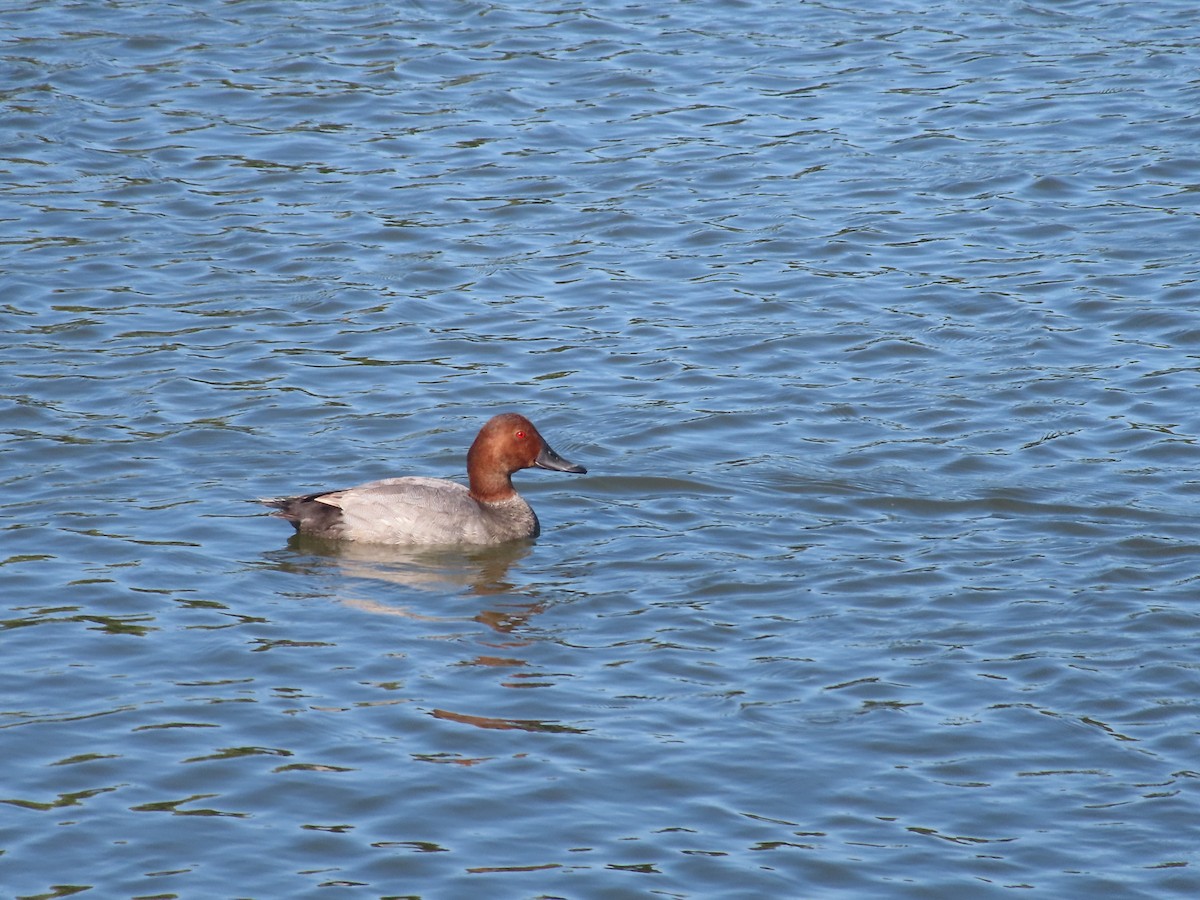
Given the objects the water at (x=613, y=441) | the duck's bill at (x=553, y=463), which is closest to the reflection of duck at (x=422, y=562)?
the water at (x=613, y=441)

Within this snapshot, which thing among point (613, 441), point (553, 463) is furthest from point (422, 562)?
point (613, 441)

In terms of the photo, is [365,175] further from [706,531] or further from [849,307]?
[706,531]

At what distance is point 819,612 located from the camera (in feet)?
31.0

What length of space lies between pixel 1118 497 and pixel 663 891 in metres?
4.91

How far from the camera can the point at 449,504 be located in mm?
10664

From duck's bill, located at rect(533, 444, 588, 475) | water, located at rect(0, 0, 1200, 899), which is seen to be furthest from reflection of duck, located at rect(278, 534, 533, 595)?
duck's bill, located at rect(533, 444, 588, 475)

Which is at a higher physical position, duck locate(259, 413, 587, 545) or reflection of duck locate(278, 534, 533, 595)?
duck locate(259, 413, 587, 545)

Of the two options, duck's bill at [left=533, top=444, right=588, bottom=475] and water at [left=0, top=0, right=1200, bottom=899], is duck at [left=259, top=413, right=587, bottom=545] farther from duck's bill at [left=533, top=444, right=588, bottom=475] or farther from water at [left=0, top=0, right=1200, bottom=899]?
water at [left=0, top=0, right=1200, bottom=899]

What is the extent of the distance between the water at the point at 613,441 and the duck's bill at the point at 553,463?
0.98 feet

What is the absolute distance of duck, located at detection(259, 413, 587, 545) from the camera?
407 inches

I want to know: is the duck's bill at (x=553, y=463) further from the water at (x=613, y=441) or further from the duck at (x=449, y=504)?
the water at (x=613, y=441)

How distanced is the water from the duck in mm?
205

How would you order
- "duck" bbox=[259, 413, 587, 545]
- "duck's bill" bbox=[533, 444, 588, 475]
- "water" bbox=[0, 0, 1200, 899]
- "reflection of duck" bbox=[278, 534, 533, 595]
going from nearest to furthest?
1. "water" bbox=[0, 0, 1200, 899]
2. "reflection of duck" bbox=[278, 534, 533, 595]
3. "duck" bbox=[259, 413, 587, 545]
4. "duck's bill" bbox=[533, 444, 588, 475]

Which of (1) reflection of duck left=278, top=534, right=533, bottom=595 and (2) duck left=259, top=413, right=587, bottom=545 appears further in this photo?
(2) duck left=259, top=413, right=587, bottom=545
